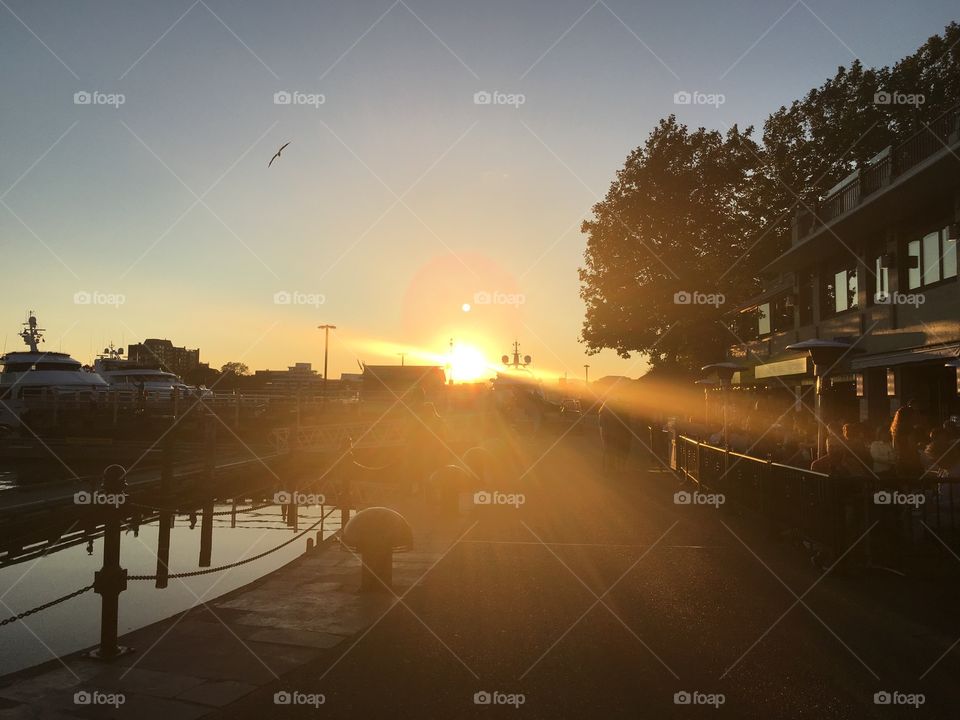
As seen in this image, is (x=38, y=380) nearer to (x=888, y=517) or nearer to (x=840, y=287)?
(x=840, y=287)

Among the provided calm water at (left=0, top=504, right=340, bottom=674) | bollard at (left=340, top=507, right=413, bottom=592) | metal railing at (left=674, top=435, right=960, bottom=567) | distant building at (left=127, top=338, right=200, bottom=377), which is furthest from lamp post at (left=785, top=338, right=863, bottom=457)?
distant building at (left=127, top=338, right=200, bottom=377)

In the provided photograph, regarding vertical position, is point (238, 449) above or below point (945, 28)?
below

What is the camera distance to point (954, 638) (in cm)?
619

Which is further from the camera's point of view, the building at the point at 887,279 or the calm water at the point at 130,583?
the building at the point at 887,279

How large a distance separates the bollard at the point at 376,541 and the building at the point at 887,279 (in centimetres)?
1202

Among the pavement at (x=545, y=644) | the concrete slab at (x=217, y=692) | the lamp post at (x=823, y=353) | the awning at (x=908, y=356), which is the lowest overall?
the concrete slab at (x=217, y=692)

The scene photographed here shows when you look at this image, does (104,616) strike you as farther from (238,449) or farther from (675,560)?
(238,449)

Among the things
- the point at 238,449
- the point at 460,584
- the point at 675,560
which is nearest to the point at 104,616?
the point at 460,584

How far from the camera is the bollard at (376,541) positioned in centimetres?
759

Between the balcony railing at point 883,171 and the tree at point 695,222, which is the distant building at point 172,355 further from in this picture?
the balcony railing at point 883,171

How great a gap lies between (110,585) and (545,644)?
342cm

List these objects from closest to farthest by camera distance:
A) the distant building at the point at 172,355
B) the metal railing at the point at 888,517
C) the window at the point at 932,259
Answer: the metal railing at the point at 888,517
the window at the point at 932,259
the distant building at the point at 172,355

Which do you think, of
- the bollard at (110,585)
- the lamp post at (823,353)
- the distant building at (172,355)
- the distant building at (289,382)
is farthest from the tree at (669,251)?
the distant building at (172,355)

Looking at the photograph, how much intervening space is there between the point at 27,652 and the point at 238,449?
1013 inches
